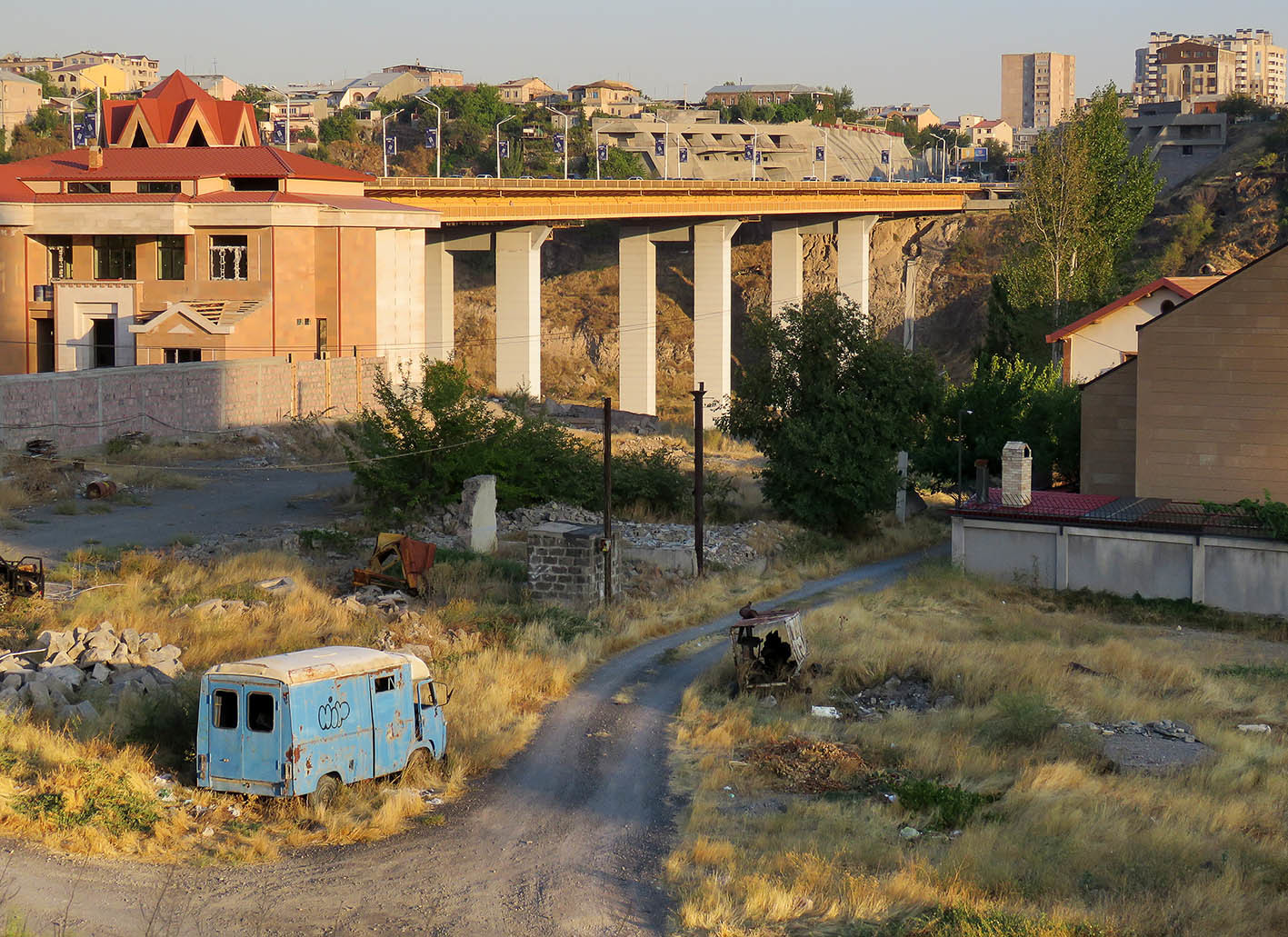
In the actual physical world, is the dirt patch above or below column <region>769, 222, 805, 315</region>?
below

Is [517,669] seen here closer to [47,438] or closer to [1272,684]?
[1272,684]

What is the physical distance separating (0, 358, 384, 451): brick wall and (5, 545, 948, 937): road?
1142 inches

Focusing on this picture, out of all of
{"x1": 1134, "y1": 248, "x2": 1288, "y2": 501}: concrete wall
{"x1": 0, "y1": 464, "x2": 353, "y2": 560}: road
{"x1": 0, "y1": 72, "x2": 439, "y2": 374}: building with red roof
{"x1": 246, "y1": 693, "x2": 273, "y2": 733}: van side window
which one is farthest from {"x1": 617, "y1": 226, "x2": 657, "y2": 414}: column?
{"x1": 246, "y1": 693, "x2": 273, "y2": 733}: van side window

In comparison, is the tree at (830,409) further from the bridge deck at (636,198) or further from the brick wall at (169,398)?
the bridge deck at (636,198)

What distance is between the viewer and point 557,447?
41000 millimetres

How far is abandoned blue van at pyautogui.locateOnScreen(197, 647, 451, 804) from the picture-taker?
1733cm

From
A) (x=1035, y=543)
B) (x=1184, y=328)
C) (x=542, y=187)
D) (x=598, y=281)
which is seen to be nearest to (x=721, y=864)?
(x=1035, y=543)

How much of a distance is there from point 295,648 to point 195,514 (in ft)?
51.4

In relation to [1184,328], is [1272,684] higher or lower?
lower

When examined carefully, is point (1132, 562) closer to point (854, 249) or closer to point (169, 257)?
point (169, 257)

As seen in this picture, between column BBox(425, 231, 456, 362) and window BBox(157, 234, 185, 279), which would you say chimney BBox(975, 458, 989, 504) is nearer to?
window BBox(157, 234, 185, 279)

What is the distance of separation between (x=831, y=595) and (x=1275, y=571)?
32.1ft

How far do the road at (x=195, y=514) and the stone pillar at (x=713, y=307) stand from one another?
40.8 meters

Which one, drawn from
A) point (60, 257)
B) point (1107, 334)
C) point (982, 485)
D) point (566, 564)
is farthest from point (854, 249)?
point (566, 564)
